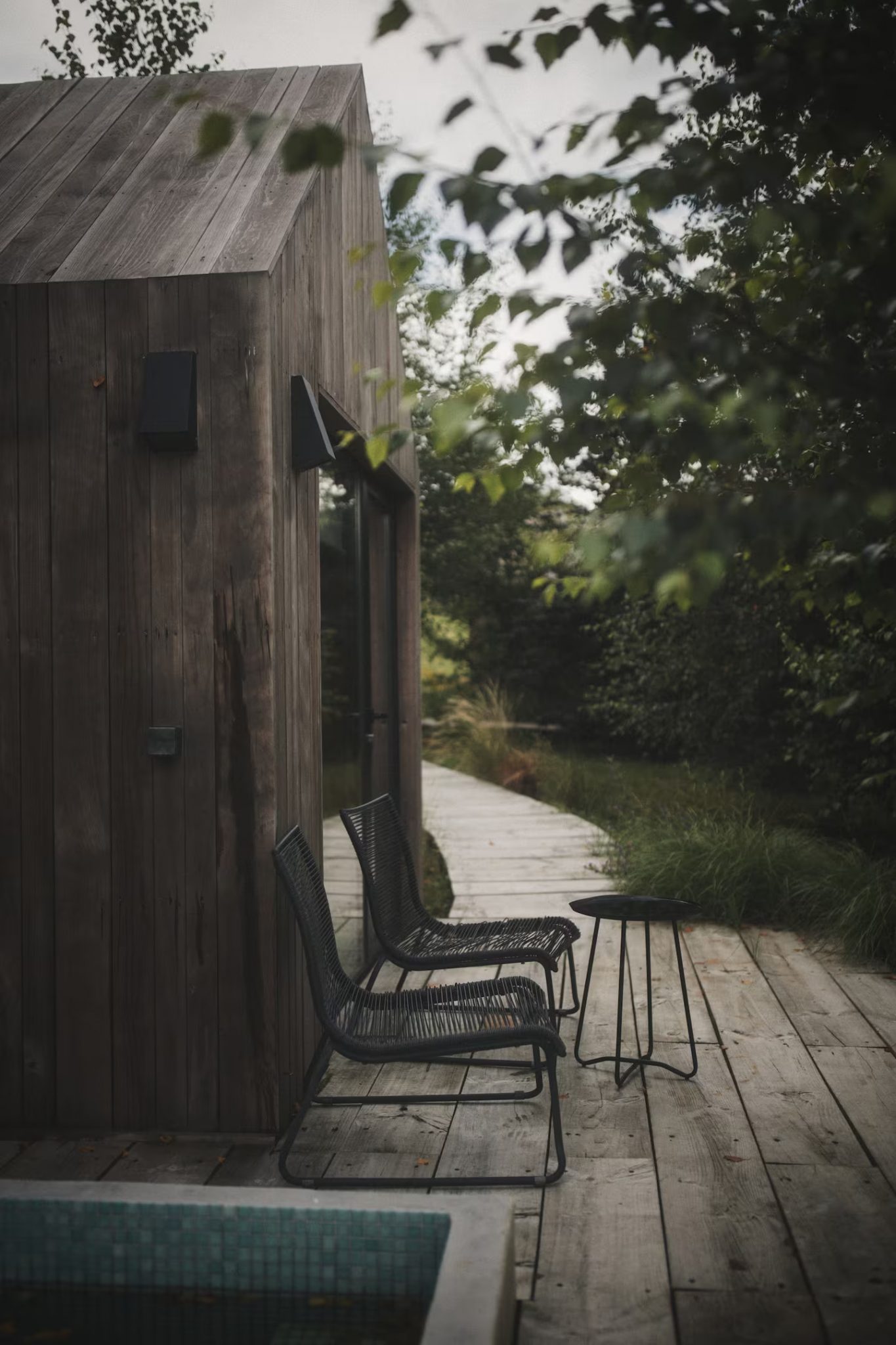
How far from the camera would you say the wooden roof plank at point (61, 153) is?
366 centimetres

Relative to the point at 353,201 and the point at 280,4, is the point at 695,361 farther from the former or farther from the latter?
the point at 280,4

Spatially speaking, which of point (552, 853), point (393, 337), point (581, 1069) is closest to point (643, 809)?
point (552, 853)

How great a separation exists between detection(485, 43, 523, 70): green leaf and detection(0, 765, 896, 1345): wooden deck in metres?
2.00

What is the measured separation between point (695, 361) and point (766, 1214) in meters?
2.04

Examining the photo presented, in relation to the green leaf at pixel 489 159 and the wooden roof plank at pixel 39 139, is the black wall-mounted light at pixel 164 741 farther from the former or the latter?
the green leaf at pixel 489 159

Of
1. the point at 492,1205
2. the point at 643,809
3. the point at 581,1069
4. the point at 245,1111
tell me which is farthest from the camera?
the point at 643,809

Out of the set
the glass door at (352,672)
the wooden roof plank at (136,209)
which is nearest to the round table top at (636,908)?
the glass door at (352,672)

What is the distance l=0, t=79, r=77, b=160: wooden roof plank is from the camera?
419 centimetres

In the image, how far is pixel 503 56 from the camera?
5.97ft

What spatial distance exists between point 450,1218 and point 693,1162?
47.5 inches

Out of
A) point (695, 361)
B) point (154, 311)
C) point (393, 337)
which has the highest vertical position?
point (393, 337)

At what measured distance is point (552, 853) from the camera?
25.1 ft

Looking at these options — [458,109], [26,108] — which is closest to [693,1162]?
[458,109]

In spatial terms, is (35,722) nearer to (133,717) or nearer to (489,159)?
(133,717)
